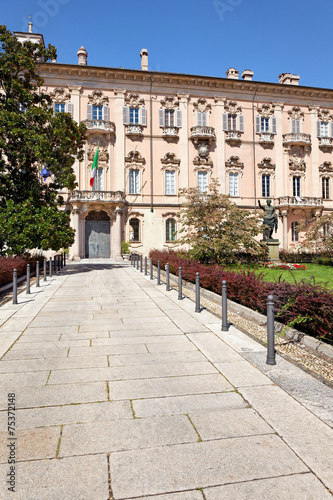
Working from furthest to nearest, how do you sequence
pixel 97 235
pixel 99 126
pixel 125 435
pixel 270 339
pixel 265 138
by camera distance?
pixel 265 138 → pixel 97 235 → pixel 99 126 → pixel 270 339 → pixel 125 435

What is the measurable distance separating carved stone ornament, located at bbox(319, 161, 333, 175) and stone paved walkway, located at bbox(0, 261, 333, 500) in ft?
118

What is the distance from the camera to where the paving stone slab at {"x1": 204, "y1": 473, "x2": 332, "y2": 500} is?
2.36 m

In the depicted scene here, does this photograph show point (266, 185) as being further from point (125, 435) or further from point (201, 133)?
point (125, 435)

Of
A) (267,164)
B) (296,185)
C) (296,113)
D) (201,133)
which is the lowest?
(296,185)

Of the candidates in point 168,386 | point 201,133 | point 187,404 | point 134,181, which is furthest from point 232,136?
point 187,404

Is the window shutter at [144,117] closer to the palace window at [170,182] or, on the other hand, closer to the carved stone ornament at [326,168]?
the palace window at [170,182]

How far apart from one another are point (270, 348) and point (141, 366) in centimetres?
187

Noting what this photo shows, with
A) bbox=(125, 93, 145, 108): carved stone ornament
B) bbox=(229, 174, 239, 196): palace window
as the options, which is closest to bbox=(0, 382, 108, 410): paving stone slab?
bbox=(229, 174, 239, 196): palace window

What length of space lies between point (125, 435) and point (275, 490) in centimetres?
132

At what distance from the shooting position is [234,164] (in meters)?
35.3

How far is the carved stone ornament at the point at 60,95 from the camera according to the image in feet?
105

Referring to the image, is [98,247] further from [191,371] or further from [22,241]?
[191,371]

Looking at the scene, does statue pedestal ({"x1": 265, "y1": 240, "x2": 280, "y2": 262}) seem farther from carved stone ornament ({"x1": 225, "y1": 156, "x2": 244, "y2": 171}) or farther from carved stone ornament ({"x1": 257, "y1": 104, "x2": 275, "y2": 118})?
carved stone ornament ({"x1": 257, "y1": 104, "x2": 275, "y2": 118})

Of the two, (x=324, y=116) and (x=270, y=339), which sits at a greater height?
(x=324, y=116)
